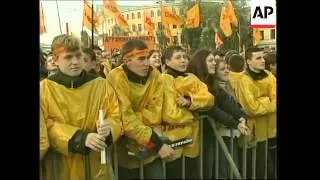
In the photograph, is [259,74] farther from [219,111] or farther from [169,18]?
[169,18]

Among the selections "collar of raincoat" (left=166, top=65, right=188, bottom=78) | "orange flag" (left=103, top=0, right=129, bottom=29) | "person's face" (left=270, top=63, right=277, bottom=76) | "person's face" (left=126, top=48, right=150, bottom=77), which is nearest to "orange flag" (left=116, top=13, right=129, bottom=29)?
"orange flag" (left=103, top=0, right=129, bottom=29)

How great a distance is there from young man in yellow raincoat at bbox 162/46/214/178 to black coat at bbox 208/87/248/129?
0.03 m

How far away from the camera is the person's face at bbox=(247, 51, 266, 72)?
1870 millimetres

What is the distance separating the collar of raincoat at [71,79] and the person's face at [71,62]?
0.04 ft

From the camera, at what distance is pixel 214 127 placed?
73.3 inches

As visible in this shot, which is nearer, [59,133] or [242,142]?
[59,133]

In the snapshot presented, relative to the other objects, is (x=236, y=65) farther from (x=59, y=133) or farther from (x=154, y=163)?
(x=59, y=133)

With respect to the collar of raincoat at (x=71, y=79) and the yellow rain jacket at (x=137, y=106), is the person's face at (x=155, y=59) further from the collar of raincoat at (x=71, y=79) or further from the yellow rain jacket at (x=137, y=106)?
the collar of raincoat at (x=71, y=79)

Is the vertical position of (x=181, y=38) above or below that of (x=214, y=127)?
above

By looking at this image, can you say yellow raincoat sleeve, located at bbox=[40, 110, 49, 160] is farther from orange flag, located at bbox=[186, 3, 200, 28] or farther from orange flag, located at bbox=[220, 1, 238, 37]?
orange flag, located at bbox=[220, 1, 238, 37]

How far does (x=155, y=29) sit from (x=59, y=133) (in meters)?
0.51
